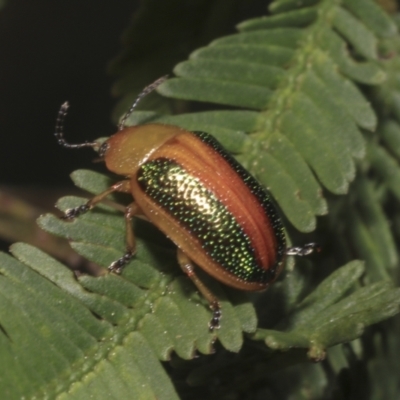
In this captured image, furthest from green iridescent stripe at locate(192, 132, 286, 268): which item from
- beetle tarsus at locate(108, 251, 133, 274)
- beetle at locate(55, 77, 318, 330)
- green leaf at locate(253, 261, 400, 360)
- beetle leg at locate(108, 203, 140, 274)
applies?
beetle tarsus at locate(108, 251, 133, 274)

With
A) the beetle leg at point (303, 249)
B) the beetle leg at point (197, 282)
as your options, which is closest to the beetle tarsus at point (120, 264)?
the beetle leg at point (197, 282)

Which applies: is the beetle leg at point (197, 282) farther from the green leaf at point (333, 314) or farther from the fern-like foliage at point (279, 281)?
the green leaf at point (333, 314)

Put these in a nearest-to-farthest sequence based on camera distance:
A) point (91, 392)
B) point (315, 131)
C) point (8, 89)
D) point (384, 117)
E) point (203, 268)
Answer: point (91, 392) → point (203, 268) → point (315, 131) → point (384, 117) → point (8, 89)

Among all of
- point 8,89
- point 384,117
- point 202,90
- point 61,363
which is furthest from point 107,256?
point 8,89

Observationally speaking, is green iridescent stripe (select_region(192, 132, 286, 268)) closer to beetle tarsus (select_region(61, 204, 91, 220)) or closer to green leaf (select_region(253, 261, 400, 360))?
green leaf (select_region(253, 261, 400, 360))

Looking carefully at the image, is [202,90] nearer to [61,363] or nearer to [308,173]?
[308,173]

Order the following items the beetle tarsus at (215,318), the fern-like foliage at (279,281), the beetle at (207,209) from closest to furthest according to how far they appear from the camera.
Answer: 1. the fern-like foliage at (279,281)
2. the beetle tarsus at (215,318)
3. the beetle at (207,209)
